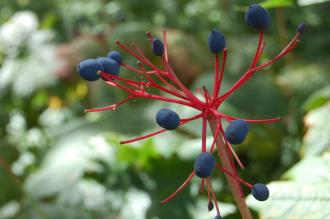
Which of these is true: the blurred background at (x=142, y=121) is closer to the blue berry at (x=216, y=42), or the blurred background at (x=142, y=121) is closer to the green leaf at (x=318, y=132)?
the green leaf at (x=318, y=132)

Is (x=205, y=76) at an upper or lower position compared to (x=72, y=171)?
upper

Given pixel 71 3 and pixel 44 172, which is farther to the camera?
pixel 71 3

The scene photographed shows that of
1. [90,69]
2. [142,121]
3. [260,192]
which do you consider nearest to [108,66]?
[90,69]

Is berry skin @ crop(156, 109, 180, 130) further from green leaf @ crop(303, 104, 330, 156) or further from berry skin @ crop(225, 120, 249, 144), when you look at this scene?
green leaf @ crop(303, 104, 330, 156)

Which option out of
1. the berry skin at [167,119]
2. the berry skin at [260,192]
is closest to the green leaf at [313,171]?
the berry skin at [260,192]

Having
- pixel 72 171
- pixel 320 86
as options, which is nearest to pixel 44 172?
pixel 72 171

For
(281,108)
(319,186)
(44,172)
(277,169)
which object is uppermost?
(319,186)

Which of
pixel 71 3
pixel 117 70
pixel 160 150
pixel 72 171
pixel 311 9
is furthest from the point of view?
pixel 71 3

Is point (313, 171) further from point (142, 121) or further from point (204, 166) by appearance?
point (142, 121)

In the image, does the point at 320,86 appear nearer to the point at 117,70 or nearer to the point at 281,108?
the point at 281,108
